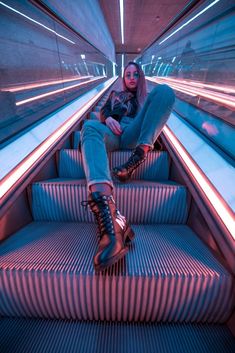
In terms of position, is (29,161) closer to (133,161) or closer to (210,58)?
(133,161)

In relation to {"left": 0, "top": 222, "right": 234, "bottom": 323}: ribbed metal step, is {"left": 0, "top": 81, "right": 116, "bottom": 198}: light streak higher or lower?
higher

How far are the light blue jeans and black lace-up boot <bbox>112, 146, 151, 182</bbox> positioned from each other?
78 mm

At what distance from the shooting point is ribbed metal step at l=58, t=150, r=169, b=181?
150 centimetres

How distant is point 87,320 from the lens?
2.75 feet

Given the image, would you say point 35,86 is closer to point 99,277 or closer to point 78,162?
point 78,162

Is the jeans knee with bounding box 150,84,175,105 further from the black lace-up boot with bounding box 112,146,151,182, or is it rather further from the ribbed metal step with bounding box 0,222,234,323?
the ribbed metal step with bounding box 0,222,234,323

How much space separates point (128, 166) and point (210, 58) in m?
2.23

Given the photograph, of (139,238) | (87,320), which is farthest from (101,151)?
(87,320)

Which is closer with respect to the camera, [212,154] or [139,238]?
[139,238]

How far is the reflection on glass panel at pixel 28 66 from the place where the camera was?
5.11 ft

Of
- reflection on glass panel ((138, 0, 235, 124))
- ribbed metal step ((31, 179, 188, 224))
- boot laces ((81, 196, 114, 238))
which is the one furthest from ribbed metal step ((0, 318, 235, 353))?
reflection on glass panel ((138, 0, 235, 124))

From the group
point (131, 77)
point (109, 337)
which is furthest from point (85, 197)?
point (131, 77)

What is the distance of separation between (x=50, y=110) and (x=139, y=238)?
1.69 m

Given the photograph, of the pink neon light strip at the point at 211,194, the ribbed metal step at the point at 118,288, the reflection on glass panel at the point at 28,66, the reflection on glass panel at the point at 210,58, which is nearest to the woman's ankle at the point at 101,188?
the ribbed metal step at the point at 118,288
